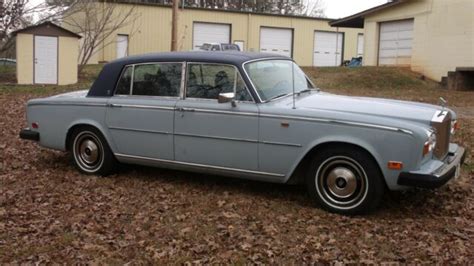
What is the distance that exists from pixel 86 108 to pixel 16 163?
160 cm

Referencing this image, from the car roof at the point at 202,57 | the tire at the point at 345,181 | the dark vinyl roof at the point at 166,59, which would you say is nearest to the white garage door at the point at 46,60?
the dark vinyl roof at the point at 166,59

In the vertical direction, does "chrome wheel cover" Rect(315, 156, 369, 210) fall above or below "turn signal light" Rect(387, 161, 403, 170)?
below

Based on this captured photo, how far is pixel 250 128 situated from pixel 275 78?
793 mm

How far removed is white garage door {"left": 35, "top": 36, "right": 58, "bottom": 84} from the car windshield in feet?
47.4

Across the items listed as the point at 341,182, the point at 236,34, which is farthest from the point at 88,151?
the point at 236,34

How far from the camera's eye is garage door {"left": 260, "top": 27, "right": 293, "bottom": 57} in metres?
38.6

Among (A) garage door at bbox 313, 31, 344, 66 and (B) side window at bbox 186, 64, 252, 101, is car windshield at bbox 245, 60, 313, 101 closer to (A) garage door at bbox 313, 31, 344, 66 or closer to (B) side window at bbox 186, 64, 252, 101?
(B) side window at bbox 186, 64, 252, 101

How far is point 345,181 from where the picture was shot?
504 centimetres

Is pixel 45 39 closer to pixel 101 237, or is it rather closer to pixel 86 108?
pixel 86 108

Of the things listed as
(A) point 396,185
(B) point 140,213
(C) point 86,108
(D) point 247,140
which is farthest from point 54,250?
(A) point 396,185

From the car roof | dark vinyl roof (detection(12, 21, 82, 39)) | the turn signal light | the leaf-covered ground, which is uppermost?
dark vinyl roof (detection(12, 21, 82, 39))

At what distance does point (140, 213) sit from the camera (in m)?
5.17

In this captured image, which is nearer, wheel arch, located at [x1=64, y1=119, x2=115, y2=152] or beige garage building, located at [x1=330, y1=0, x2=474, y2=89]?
wheel arch, located at [x1=64, y1=119, x2=115, y2=152]

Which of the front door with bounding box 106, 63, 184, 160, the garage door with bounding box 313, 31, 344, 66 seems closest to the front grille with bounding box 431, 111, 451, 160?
the front door with bounding box 106, 63, 184, 160
